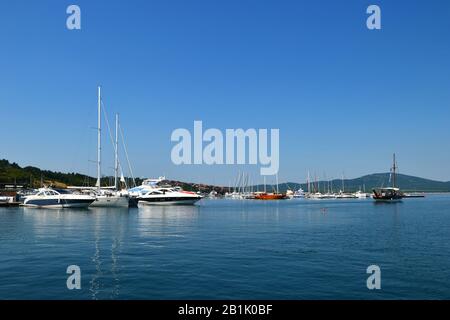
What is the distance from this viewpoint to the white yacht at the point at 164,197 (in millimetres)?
120688

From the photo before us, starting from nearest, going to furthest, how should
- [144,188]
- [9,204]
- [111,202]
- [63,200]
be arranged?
[63,200], [111,202], [9,204], [144,188]

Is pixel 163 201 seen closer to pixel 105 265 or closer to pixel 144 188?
pixel 144 188

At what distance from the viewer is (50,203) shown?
96.9 metres

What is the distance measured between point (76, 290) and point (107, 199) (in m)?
84.4

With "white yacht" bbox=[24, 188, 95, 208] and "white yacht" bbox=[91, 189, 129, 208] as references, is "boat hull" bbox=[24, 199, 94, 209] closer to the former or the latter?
"white yacht" bbox=[24, 188, 95, 208]

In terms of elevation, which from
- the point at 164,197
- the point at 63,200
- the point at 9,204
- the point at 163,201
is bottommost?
the point at 9,204

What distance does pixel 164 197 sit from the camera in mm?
120625

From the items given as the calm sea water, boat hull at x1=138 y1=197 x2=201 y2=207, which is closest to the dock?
boat hull at x1=138 y1=197 x2=201 y2=207

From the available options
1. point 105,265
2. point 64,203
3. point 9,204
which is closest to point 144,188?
point 64,203

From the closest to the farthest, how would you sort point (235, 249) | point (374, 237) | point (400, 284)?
point (400, 284)
point (235, 249)
point (374, 237)

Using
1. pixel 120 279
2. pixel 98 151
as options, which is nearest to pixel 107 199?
pixel 98 151

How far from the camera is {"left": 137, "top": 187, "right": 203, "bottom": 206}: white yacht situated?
396 feet
